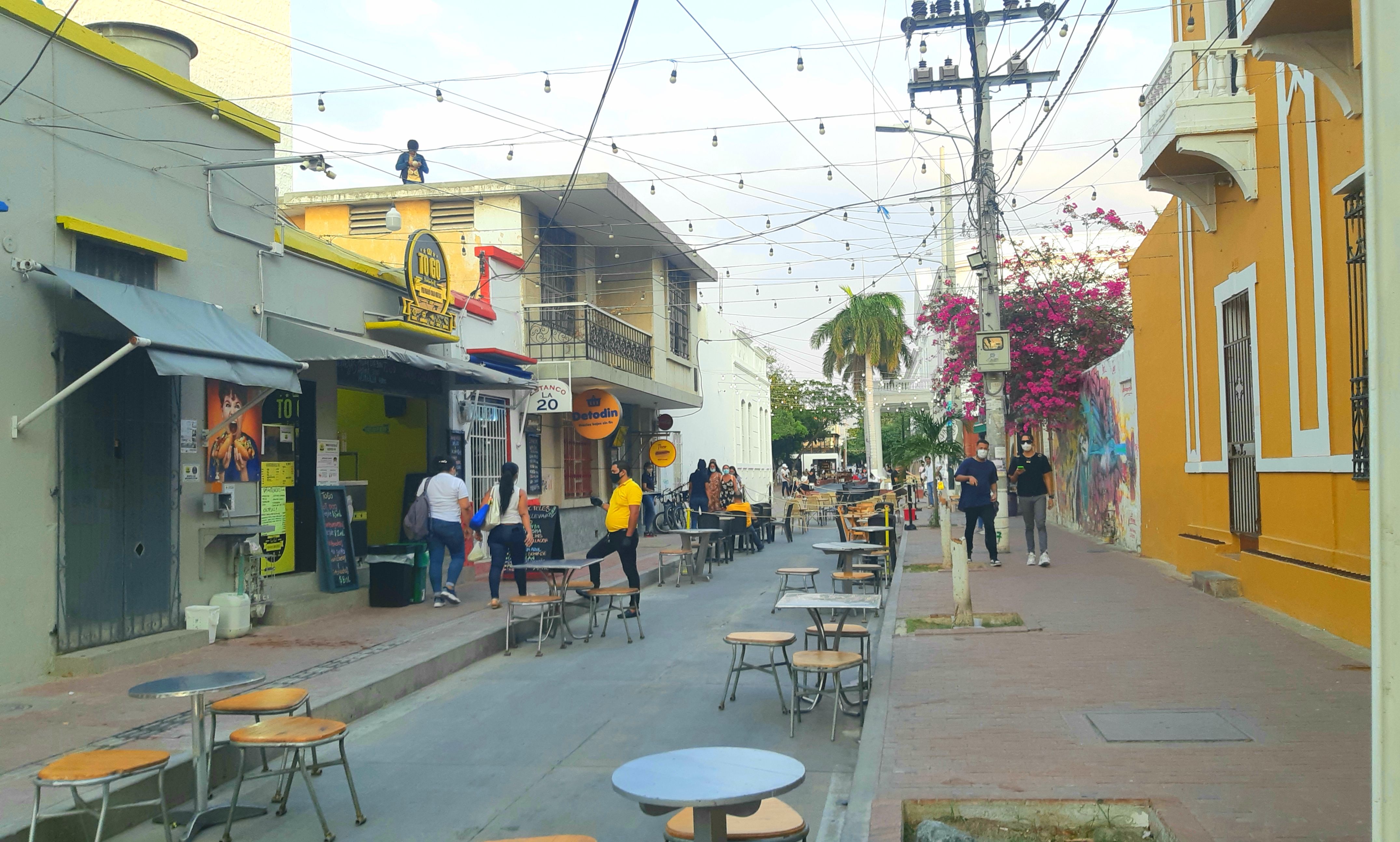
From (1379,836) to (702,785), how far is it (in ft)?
6.10

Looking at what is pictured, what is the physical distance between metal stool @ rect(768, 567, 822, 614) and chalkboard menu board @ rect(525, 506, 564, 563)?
3.04 metres

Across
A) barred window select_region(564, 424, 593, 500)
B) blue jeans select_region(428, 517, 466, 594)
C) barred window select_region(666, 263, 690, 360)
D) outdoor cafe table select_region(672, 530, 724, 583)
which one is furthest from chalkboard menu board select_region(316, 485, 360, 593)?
barred window select_region(666, 263, 690, 360)

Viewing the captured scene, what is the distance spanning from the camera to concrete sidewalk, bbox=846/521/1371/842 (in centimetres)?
487

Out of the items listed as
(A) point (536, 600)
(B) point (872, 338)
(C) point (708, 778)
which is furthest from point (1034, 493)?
(B) point (872, 338)

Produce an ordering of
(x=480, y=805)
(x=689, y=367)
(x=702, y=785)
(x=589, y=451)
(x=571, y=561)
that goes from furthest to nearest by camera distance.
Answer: (x=689, y=367) → (x=589, y=451) → (x=571, y=561) → (x=480, y=805) → (x=702, y=785)

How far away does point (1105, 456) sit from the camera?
1992 cm

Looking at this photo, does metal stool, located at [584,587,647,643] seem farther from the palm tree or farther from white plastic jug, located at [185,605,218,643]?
the palm tree

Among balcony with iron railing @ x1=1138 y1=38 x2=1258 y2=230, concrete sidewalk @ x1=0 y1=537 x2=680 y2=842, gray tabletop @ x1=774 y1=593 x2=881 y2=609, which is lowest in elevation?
concrete sidewalk @ x1=0 y1=537 x2=680 y2=842

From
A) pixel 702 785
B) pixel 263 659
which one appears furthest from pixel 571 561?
pixel 702 785

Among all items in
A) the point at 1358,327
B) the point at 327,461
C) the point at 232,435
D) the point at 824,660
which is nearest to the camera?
the point at 824,660

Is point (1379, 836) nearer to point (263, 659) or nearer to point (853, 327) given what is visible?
point (263, 659)

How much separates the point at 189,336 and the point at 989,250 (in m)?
11.7

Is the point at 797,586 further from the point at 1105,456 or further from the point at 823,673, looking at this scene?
the point at 823,673

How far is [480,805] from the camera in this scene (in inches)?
224
